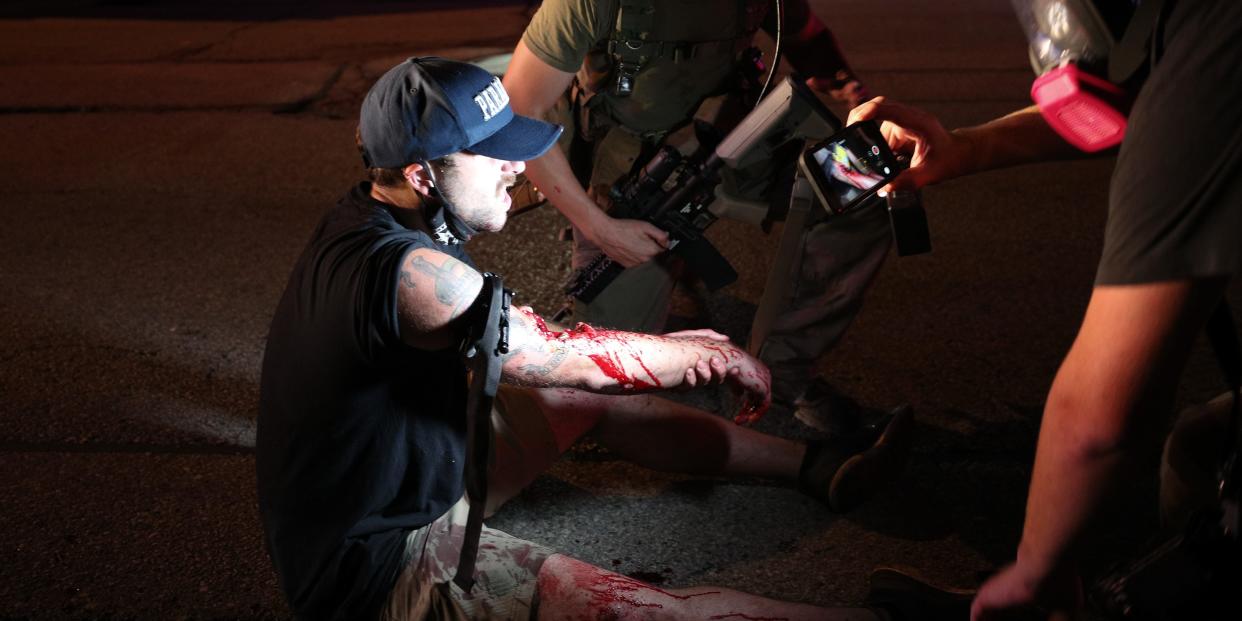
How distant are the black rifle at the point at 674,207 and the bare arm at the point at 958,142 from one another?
0.68 metres

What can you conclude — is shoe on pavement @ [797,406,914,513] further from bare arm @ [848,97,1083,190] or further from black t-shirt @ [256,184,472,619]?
black t-shirt @ [256,184,472,619]

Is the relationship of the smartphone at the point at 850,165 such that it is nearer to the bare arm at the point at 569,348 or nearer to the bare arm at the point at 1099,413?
the bare arm at the point at 569,348

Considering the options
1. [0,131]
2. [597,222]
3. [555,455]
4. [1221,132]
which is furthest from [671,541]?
[0,131]

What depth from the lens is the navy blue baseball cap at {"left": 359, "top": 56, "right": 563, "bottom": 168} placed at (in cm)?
205

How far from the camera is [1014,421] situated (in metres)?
3.25

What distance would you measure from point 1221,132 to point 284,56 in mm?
8538

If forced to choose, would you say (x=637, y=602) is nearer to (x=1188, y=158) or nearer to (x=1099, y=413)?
(x=1099, y=413)

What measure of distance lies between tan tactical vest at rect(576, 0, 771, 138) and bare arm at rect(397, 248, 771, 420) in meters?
1.16

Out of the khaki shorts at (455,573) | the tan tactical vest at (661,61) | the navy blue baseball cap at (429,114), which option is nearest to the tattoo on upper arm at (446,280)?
the navy blue baseball cap at (429,114)

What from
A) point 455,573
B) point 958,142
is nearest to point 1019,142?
point 958,142

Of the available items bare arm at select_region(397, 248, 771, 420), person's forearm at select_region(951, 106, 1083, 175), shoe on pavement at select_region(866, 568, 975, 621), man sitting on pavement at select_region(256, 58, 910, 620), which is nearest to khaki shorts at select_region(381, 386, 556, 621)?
man sitting on pavement at select_region(256, 58, 910, 620)

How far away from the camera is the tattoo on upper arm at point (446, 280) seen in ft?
6.26

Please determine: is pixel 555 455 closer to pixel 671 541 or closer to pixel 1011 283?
pixel 671 541

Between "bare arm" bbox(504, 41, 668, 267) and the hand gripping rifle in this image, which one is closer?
the hand gripping rifle
